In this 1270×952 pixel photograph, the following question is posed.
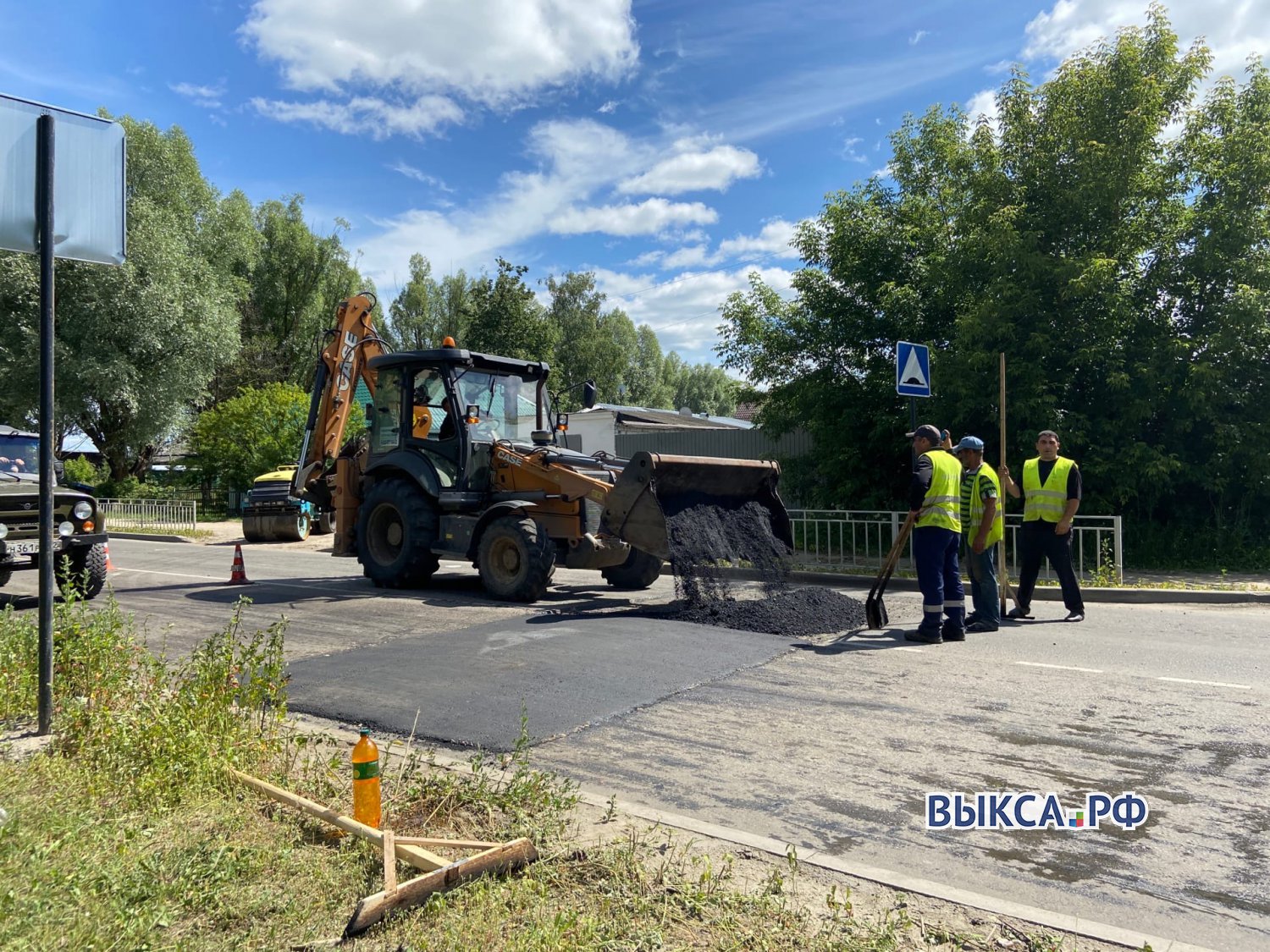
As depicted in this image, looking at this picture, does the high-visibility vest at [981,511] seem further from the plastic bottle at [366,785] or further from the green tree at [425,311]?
the green tree at [425,311]

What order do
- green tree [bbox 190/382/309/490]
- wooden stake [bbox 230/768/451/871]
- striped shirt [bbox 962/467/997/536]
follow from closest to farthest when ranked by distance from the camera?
wooden stake [bbox 230/768/451/871]
striped shirt [bbox 962/467/997/536]
green tree [bbox 190/382/309/490]

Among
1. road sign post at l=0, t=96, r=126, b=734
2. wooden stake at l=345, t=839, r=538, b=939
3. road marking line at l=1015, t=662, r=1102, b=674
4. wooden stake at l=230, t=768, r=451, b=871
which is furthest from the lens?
road marking line at l=1015, t=662, r=1102, b=674

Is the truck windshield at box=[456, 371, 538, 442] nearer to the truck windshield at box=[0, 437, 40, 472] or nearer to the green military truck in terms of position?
the green military truck

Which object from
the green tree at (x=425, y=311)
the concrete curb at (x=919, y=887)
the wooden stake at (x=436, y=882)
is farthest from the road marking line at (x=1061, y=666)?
the green tree at (x=425, y=311)

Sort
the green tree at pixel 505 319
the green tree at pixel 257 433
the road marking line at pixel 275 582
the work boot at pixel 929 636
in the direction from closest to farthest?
the work boot at pixel 929 636 < the road marking line at pixel 275 582 < the green tree at pixel 257 433 < the green tree at pixel 505 319

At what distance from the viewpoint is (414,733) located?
17.5 feet

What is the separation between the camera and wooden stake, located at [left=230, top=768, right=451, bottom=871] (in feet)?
11.0

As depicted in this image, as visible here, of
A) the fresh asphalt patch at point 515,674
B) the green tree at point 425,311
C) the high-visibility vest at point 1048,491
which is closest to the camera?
the fresh asphalt patch at point 515,674

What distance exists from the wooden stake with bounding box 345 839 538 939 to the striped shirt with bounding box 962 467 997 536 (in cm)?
660

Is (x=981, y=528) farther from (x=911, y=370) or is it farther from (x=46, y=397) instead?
(x=46, y=397)

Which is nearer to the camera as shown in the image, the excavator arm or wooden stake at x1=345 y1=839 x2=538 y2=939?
wooden stake at x1=345 y1=839 x2=538 y2=939

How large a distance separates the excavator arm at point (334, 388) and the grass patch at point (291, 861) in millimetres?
8960

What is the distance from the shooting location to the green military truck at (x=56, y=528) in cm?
1048

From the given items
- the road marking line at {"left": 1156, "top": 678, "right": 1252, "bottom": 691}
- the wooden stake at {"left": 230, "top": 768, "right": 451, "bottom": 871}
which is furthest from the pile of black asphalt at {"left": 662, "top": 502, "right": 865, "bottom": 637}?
the wooden stake at {"left": 230, "top": 768, "right": 451, "bottom": 871}
